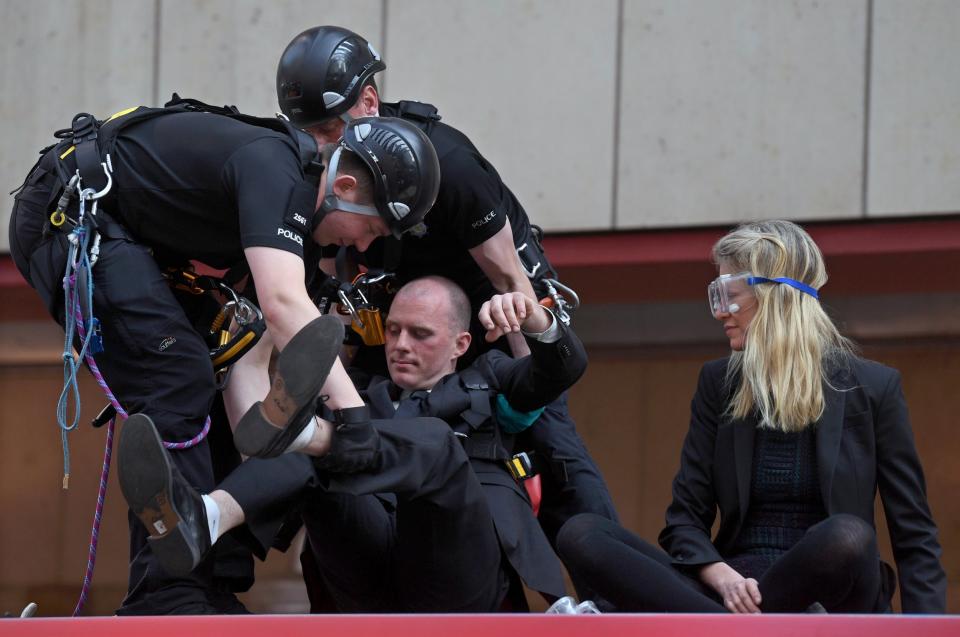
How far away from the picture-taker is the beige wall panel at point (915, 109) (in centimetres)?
695

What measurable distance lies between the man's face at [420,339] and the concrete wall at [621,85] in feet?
10.8

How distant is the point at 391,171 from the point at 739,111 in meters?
4.03

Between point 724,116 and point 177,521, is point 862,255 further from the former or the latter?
point 177,521

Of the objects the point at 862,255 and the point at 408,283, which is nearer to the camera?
the point at 408,283

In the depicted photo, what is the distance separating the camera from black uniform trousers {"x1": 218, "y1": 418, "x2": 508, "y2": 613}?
329 centimetres

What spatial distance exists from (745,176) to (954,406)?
161 centimetres

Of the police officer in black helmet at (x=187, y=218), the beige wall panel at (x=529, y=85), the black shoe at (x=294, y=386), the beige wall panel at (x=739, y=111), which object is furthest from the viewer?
the beige wall panel at (x=529, y=85)

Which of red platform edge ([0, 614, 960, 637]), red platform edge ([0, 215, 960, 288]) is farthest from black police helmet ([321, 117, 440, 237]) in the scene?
red platform edge ([0, 215, 960, 288])

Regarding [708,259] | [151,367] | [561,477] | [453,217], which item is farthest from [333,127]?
[708,259]

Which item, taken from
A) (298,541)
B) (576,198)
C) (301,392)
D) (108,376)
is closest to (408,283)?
(108,376)

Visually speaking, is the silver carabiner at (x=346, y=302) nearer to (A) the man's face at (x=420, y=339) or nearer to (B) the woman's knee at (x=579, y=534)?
(A) the man's face at (x=420, y=339)

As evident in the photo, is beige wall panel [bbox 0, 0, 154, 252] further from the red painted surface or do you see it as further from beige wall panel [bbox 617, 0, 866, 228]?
beige wall panel [bbox 617, 0, 866, 228]

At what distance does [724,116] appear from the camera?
7.22 m

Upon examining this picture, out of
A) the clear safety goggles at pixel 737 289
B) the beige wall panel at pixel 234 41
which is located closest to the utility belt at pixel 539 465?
the clear safety goggles at pixel 737 289
